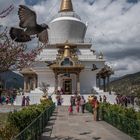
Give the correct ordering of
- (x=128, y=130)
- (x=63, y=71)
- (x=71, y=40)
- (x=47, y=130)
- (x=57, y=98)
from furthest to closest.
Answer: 1. (x=71, y=40)
2. (x=63, y=71)
3. (x=57, y=98)
4. (x=47, y=130)
5. (x=128, y=130)

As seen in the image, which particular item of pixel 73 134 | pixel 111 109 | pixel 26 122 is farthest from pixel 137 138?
pixel 111 109

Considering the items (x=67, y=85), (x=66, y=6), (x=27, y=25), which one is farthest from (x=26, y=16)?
(x=66, y=6)

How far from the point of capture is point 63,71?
44.7 meters

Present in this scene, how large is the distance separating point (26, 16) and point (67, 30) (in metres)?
43.4

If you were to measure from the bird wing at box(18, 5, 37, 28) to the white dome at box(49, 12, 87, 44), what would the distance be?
140 feet

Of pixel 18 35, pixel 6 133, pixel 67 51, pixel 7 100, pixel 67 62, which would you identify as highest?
pixel 67 51

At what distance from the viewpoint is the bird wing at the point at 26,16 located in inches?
369

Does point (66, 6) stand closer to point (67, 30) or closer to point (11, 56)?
point (67, 30)

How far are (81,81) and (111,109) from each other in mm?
30321

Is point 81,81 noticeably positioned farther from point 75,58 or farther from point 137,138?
point 137,138

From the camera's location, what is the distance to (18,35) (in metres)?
8.90

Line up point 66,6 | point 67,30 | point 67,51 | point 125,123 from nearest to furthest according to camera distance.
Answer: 1. point 125,123
2. point 67,51
3. point 67,30
4. point 66,6

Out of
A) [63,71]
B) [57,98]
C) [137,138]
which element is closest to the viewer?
[137,138]

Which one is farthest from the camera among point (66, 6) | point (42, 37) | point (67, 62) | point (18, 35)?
point (66, 6)
